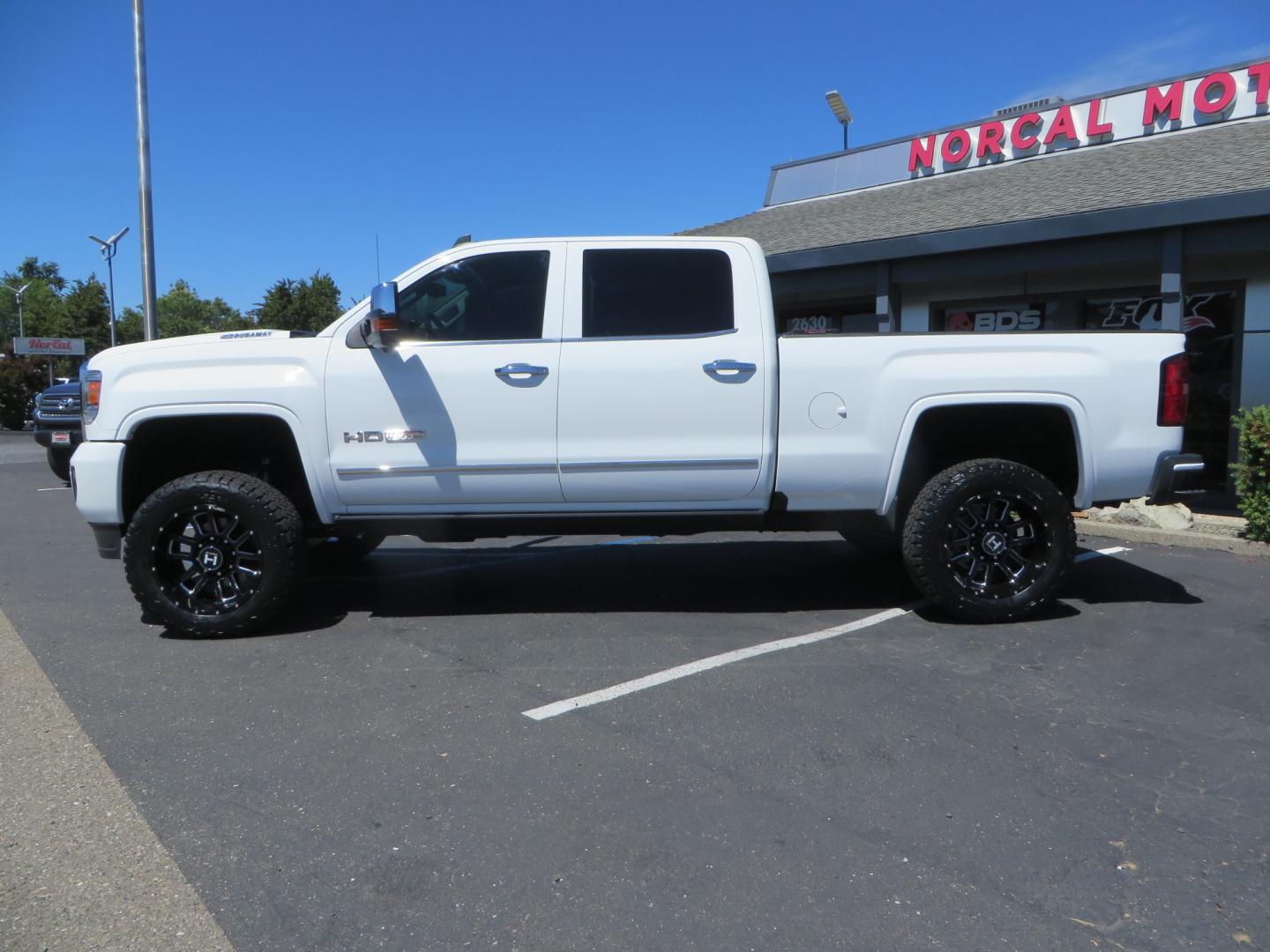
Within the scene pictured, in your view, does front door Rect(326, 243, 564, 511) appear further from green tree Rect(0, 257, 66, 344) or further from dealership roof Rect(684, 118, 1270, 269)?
green tree Rect(0, 257, 66, 344)

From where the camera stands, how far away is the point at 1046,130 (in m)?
13.9

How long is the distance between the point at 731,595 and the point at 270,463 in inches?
114

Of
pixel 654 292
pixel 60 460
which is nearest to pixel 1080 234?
pixel 654 292

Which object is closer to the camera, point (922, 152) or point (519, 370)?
point (519, 370)

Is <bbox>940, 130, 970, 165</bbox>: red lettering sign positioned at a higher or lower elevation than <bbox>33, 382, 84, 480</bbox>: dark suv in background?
higher

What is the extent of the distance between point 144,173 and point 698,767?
53.5ft

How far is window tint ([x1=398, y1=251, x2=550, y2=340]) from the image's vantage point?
5250 millimetres

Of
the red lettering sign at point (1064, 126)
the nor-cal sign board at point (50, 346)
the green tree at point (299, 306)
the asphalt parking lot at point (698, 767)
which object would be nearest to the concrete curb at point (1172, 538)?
the asphalt parking lot at point (698, 767)

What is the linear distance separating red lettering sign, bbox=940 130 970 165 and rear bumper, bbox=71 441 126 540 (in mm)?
13445

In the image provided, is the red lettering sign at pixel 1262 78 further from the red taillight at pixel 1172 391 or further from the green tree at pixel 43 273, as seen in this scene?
the green tree at pixel 43 273

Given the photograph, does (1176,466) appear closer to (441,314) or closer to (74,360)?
(441,314)

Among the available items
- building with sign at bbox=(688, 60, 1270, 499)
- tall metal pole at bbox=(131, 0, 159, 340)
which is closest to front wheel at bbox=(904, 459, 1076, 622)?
building with sign at bbox=(688, 60, 1270, 499)

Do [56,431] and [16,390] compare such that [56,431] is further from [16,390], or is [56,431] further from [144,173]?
[16,390]

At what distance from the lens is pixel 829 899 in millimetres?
2695
